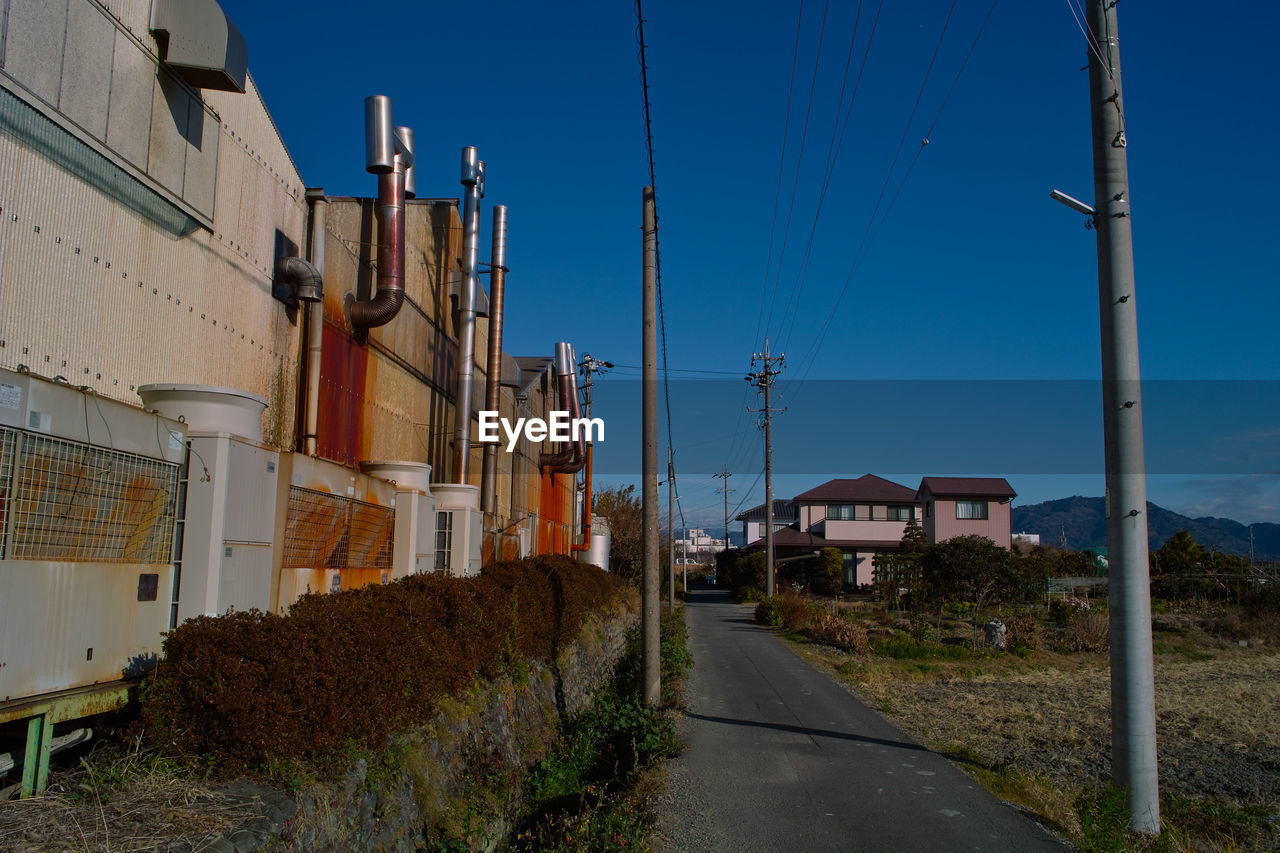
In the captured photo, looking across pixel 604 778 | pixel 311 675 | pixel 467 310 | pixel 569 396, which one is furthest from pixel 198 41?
pixel 569 396

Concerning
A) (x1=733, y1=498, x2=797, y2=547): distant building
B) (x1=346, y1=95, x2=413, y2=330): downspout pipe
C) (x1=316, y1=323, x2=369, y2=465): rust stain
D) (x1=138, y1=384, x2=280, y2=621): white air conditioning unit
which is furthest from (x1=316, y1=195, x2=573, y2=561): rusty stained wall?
(x1=733, y1=498, x2=797, y2=547): distant building

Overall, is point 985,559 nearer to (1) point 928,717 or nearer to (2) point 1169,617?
(2) point 1169,617

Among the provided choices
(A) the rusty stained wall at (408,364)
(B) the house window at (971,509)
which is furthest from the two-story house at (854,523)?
(A) the rusty stained wall at (408,364)

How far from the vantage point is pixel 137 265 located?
735 cm

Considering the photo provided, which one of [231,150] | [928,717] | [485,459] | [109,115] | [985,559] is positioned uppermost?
[231,150]

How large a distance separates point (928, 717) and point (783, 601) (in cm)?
1855

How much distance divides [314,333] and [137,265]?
3575mm

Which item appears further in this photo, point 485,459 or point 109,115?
point 485,459

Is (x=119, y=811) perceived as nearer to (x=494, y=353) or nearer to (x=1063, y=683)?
(x=494, y=353)

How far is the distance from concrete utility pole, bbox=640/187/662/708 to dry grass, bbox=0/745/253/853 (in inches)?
313

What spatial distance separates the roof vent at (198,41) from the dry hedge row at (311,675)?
4.80m

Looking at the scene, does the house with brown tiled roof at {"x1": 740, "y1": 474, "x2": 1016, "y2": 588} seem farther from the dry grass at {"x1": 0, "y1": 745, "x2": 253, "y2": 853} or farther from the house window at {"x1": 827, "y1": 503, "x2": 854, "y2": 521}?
the dry grass at {"x1": 0, "y1": 745, "x2": 253, "y2": 853}

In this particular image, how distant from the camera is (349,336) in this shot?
40.5 feet

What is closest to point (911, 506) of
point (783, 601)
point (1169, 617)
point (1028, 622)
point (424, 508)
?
point (1169, 617)
